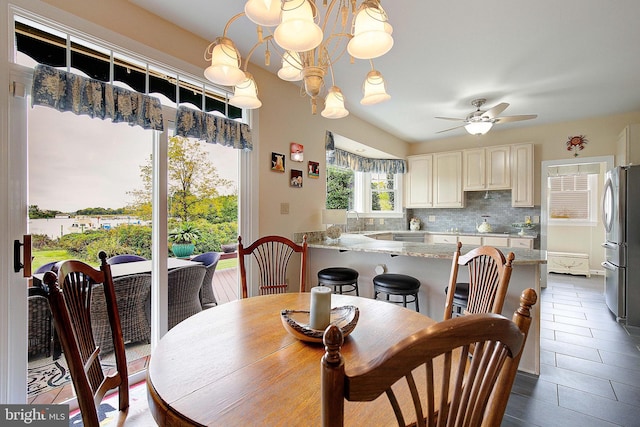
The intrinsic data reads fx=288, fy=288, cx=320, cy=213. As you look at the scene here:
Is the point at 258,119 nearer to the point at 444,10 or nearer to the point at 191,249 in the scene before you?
the point at 191,249

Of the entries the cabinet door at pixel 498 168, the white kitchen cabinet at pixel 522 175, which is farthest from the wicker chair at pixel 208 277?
the white kitchen cabinet at pixel 522 175

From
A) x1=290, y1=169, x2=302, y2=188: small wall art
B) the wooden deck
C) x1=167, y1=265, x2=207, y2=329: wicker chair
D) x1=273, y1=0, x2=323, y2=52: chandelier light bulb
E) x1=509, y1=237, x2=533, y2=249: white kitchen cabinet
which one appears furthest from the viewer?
x1=509, y1=237, x2=533, y2=249: white kitchen cabinet

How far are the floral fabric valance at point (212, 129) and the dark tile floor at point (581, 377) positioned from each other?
9.01 feet

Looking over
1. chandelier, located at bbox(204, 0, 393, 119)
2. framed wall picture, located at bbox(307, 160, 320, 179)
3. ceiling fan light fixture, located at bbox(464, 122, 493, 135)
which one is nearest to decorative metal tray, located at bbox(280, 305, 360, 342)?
chandelier, located at bbox(204, 0, 393, 119)

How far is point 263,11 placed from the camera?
1102 mm

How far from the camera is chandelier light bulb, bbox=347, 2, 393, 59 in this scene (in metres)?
1.13

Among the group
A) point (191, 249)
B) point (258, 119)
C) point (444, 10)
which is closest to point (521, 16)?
point (444, 10)

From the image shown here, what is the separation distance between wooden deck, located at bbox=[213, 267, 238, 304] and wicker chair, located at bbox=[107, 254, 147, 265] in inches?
27.4

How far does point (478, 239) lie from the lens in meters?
4.79

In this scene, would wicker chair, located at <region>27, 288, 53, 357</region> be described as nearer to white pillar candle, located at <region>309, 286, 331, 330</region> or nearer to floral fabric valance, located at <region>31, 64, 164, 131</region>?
floral fabric valance, located at <region>31, 64, 164, 131</region>

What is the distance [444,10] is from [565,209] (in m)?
6.12

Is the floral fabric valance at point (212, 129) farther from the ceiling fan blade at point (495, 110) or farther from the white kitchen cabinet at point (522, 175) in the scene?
the white kitchen cabinet at point (522, 175)

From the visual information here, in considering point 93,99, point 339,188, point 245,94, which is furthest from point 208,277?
→ point 339,188

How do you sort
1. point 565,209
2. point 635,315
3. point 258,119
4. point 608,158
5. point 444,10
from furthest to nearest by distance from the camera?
point 565,209 < point 608,158 < point 635,315 < point 258,119 < point 444,10
